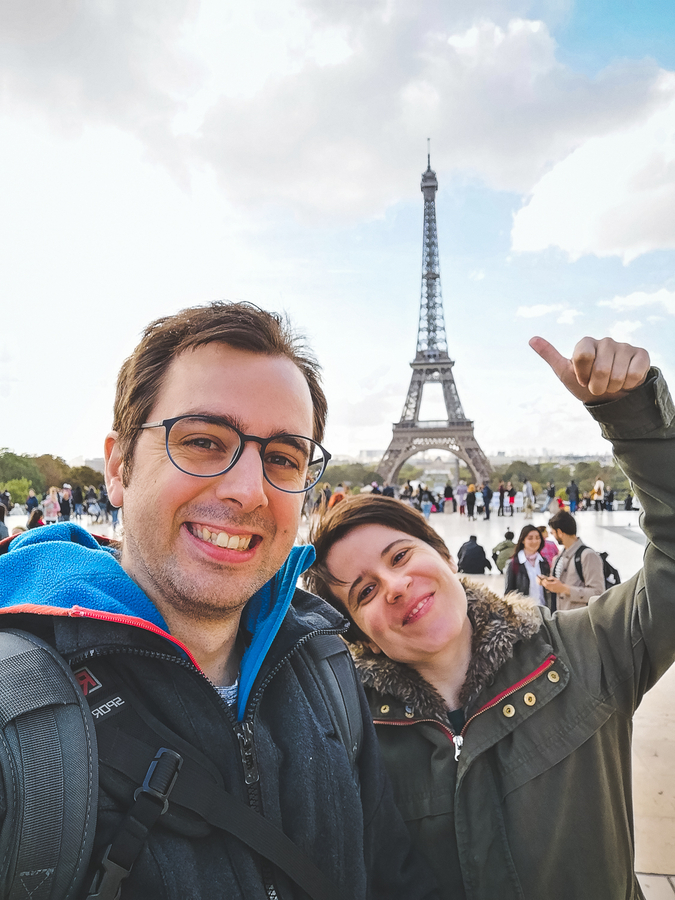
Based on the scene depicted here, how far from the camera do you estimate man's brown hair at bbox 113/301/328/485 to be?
52.3 inches

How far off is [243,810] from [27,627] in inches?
20.7

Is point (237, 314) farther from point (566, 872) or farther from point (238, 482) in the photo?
point (566, 872)

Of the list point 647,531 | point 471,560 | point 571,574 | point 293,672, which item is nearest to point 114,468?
point 293,672

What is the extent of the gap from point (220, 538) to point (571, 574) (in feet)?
13.6

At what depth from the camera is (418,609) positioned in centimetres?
165

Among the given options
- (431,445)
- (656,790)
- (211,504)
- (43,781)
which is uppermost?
(431,445)

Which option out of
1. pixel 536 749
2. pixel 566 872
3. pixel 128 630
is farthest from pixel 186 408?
pixel 566 872

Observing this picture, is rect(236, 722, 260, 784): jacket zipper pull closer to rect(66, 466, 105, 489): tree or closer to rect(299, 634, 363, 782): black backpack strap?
rect(299, 634, 363, 782): black backpack strap

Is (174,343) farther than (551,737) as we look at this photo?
No

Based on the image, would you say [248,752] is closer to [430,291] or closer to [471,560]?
[471,560]

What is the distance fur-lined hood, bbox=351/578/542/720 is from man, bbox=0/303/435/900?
0.65ft

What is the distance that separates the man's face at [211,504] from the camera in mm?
1205

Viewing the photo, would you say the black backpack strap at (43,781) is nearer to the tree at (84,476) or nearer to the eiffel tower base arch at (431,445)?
the eiffel tower base arch at (431,445)

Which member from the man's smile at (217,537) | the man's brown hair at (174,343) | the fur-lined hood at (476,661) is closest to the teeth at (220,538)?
the man's smile at (217,537)
